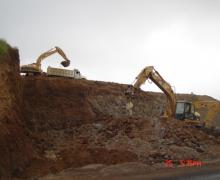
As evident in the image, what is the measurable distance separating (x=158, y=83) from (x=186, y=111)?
2995 millimetres

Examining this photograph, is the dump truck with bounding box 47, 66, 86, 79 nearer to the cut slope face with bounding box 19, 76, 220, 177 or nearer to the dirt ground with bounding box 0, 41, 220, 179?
the cut slope face with bounding box 19, 76, 220, 177

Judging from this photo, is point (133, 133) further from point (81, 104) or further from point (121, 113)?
point (121, 113)

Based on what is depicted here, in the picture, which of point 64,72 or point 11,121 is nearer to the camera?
point 11,121

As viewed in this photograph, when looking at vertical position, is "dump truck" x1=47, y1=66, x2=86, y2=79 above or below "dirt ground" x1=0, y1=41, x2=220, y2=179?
above

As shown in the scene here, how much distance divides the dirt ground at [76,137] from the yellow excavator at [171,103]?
177cm

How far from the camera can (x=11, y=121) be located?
24.6 meters

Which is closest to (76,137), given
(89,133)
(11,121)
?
(89,133)

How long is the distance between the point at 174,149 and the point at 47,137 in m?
8.30

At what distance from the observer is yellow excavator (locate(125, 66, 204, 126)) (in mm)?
36031

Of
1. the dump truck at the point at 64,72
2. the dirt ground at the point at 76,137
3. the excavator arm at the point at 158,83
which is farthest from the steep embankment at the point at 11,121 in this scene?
the dump truck at the point at 64,72
